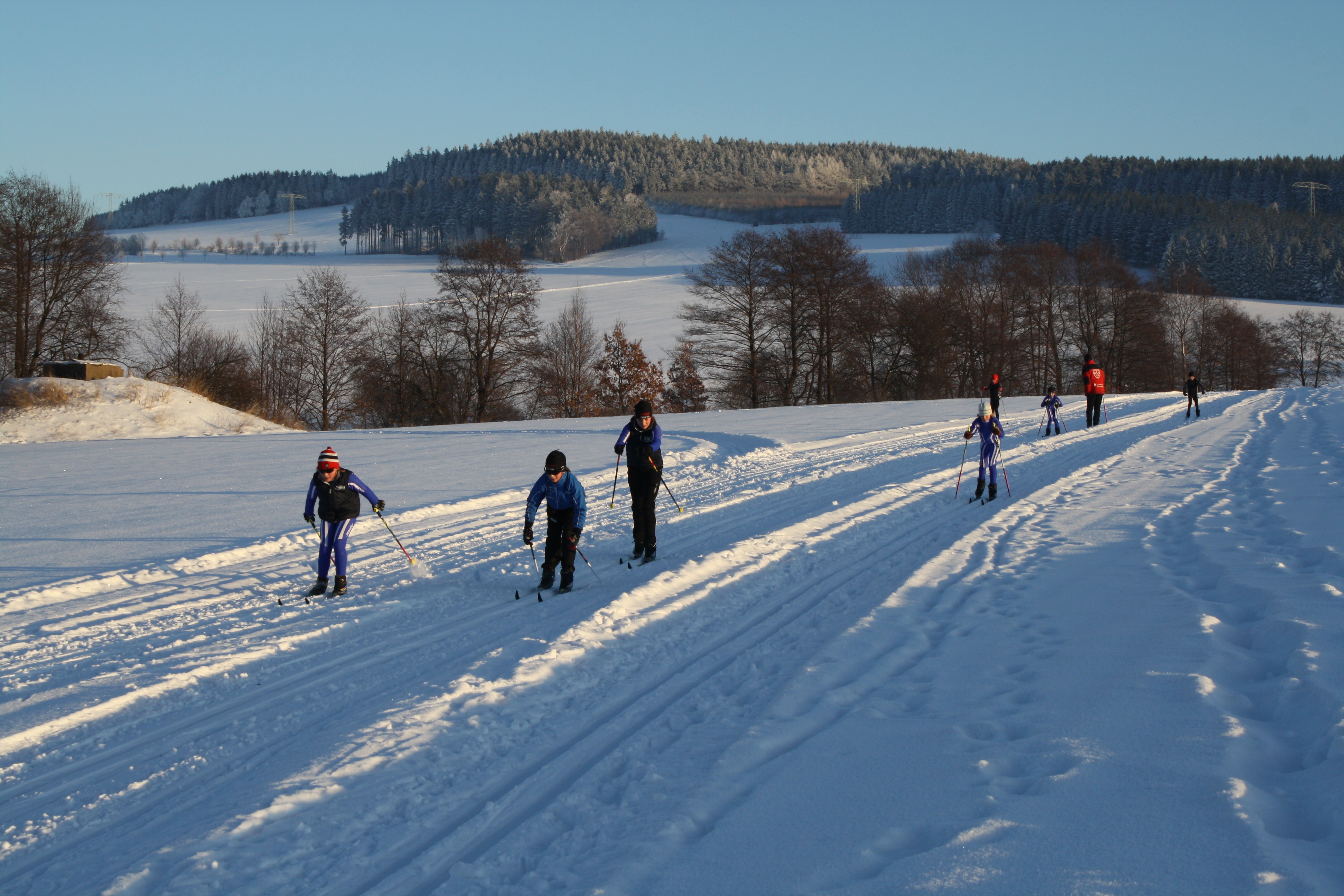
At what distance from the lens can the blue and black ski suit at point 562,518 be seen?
8875mm

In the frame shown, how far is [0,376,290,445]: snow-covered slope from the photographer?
2792cm

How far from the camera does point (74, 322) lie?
37.7m

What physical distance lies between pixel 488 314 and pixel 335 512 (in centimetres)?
3703

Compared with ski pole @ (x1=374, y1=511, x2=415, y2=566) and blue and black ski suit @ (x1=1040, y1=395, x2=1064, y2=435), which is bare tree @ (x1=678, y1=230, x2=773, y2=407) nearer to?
blue and black ski suit @ (x1=1040, y1=395, x2=1064, y2=435)

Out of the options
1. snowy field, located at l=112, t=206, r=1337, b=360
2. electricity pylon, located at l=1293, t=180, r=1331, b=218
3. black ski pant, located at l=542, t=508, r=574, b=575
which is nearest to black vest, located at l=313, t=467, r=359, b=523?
black ski pant, located at l=542, t=508, r=574, b=575

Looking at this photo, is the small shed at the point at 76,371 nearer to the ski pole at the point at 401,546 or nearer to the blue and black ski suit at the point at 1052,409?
the ski pole at the point at 401,546

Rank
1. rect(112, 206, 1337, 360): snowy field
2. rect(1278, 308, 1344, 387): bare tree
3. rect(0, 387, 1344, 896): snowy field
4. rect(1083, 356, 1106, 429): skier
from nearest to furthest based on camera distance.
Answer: rect(0, 387, 1344, 896): snowy field, rect(1083, 356, 1106, 429): skier, rect(112, 206, 1337, 360): snowy field, rect(1278, 308, 1344, 387): bare tree

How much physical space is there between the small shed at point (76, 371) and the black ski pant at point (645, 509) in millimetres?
29197

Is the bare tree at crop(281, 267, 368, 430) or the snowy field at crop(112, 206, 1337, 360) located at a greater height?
the snowy field at crop(112, 206, 1337, 360)

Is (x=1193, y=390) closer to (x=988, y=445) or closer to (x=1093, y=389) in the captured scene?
(x=1093, y=389)

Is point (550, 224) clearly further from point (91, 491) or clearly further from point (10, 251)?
point (91, 491)

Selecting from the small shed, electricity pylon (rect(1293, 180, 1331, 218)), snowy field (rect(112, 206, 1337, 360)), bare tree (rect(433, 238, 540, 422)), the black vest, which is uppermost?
electricity pylon (rect(1293, 180, 1331, 218))

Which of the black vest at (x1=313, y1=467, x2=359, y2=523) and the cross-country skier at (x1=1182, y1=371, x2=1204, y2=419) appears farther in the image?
the cross-country skier at (x1=1182, y1=371, x2=1204, y2=419)

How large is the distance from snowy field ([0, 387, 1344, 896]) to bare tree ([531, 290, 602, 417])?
35126 mm
